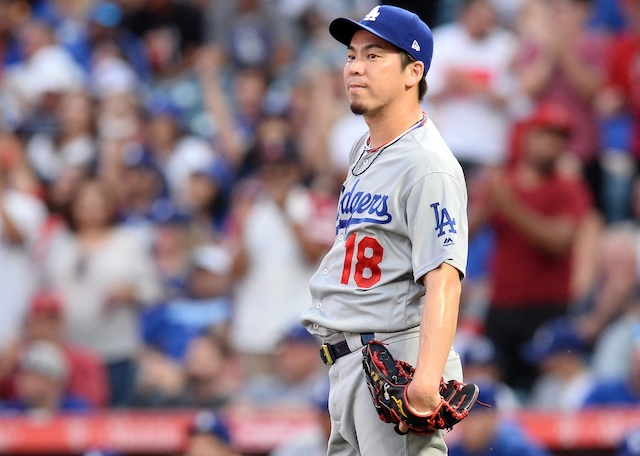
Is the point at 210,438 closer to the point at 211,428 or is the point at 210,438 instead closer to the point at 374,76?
the point at 211,428

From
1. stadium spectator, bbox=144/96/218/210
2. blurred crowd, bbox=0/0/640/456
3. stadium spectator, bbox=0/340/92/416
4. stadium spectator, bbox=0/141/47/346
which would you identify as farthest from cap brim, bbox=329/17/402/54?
stadium spectator, bbox=144/96/218/210

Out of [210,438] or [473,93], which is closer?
[210,438]

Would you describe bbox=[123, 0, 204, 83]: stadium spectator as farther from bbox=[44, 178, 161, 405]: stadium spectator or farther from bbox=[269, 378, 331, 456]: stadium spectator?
bbox=[269, 378, 331, 456]: stadium spectator

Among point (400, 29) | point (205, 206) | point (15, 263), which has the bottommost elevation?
point (15, 263)

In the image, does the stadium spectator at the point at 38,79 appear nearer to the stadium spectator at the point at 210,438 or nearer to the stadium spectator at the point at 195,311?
the stadium spectator at the point at 195,311

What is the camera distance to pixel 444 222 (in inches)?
141

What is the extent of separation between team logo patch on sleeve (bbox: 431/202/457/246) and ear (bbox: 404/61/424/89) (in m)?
0.42

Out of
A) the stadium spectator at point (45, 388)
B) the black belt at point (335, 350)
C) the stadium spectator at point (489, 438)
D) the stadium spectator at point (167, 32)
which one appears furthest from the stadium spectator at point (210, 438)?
the stadium spectator at point (167, 32)

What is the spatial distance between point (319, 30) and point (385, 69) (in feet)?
26.9

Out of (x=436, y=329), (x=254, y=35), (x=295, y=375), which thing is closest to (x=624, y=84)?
(x=295, y=375)

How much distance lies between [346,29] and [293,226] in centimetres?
458

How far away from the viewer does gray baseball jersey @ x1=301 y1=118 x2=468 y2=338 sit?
3.58 metres

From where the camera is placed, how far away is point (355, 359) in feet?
12.3

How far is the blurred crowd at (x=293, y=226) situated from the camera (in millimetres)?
7902
